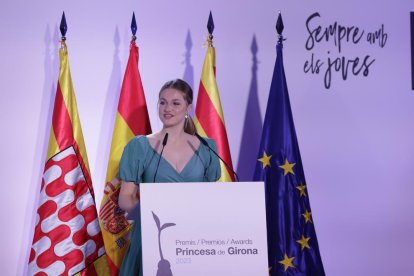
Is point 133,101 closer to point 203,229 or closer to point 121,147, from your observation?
point 121,147

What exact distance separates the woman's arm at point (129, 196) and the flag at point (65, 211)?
22.6 inches

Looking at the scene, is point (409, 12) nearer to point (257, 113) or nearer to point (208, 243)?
point (257, 113)

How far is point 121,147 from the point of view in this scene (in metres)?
2.72

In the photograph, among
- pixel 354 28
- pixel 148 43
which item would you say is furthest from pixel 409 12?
pixel 148 43

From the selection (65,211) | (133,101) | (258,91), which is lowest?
(65,211)

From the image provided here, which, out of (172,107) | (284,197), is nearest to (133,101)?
(172,107)

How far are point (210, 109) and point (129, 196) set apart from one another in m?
0.90

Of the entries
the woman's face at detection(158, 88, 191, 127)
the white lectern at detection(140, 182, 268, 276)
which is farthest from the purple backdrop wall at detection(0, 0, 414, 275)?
the white lectern at detection(140, 182, 268, 276)

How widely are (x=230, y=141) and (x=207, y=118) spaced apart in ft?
1.16

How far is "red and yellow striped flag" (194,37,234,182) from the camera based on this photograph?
2822 mm

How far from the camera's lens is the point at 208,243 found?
1.71 metres

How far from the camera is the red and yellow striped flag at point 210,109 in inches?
111

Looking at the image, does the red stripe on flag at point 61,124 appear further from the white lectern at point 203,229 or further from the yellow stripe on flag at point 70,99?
the white lectern at point 203,229

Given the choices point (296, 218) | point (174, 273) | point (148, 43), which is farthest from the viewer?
point (148, 43)
